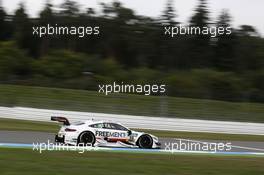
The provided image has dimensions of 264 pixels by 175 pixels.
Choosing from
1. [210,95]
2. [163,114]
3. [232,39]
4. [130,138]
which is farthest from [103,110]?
[232,39]

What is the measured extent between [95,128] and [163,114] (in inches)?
438

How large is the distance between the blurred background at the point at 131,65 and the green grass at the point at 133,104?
0.05m

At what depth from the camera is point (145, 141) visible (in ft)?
51.4

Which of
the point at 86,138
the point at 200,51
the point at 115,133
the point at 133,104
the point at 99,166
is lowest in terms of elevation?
the point at 99,166

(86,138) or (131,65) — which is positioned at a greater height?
(131,65)

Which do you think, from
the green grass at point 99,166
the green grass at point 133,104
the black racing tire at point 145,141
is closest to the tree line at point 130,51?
the green grass at point 133,104

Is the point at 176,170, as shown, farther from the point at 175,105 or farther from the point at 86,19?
the point at 86,19

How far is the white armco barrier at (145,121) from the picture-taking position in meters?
25.0

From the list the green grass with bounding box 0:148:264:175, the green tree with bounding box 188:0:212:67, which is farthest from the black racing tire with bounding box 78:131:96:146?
the green tree with bounding box 188:0:212:67

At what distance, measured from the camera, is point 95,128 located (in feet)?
49.9

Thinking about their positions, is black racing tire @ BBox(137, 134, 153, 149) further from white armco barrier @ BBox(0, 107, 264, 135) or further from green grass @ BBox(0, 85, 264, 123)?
green grass @ BBox(0, 85, 264, 123)

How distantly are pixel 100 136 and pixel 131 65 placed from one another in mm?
32584

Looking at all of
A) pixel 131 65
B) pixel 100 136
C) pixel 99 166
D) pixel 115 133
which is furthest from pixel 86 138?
pixel 131 65

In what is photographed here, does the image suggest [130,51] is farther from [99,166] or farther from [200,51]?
[99,166]
